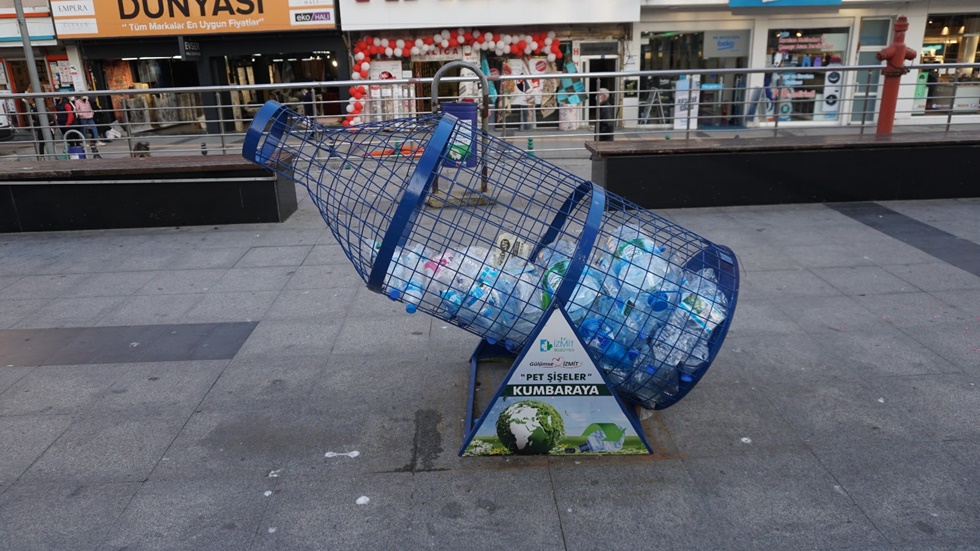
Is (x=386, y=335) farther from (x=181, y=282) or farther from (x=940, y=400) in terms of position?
(x=940, y=400)

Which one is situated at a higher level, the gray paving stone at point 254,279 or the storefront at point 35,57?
the storefront at point 35,57

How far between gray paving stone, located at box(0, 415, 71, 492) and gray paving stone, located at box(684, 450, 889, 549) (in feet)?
12.1

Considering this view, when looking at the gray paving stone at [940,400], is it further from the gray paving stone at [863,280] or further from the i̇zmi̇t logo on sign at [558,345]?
the i̇zmi̇t logo on sign at [558,345]

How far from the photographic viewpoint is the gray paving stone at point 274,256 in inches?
298

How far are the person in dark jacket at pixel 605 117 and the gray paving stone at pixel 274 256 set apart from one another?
14.3 ft

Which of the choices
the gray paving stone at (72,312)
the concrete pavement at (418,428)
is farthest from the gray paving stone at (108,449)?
the gray paving stone at (72,312)

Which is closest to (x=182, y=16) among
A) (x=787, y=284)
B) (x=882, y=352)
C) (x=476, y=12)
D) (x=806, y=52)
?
(x=476, y=12)

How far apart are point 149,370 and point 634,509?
3.59 m

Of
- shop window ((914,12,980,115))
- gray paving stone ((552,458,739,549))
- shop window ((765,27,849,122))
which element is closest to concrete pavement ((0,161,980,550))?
gray paving stone ((552,458,739,549))

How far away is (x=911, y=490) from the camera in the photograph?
139 inches

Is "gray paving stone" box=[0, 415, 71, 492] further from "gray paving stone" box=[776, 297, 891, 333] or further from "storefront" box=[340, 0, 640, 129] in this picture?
"storefront" box=[340, 0, 640, 129]

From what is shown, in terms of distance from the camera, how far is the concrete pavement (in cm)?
338

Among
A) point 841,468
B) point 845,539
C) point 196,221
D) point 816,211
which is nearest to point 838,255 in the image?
point 816,211

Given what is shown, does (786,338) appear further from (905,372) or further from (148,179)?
(148,179)
